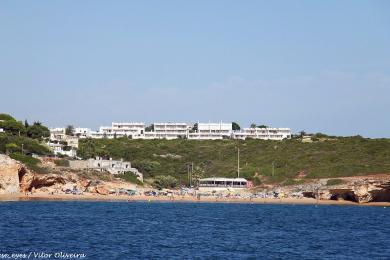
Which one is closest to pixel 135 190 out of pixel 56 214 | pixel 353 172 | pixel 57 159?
pixel 57 159

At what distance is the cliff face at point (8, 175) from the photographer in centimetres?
10256

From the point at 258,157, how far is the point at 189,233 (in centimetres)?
9187

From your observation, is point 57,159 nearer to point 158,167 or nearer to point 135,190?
point 135,190

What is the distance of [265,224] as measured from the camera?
244 ft

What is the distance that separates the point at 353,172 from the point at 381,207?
15.9m

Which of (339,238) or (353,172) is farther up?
(353,172)

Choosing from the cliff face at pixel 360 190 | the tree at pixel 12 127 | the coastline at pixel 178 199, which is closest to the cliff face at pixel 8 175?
the coastline at pixel 178 199

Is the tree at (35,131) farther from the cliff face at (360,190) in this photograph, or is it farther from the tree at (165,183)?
the cliff face at (360,190)

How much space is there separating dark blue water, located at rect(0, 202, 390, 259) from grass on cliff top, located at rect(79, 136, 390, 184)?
38357mm

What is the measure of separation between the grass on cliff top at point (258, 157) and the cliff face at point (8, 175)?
3999cm

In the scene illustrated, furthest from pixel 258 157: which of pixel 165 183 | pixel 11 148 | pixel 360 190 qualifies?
pixel 11 148

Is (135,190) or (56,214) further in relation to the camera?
(135,190)

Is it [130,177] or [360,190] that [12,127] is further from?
[360,190]

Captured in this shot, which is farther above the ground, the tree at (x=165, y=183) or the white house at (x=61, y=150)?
the white house at (x=61, y=150)
